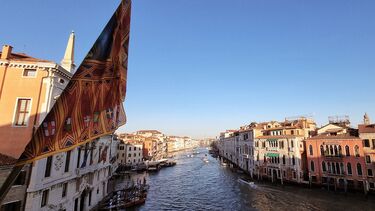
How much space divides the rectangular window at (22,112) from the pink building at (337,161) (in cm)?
3674

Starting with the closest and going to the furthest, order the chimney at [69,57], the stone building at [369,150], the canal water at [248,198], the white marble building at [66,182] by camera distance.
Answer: the white marble building at [66,182], the chimney at [69,57], the canal water at [248,198], the stone building at [369,150]

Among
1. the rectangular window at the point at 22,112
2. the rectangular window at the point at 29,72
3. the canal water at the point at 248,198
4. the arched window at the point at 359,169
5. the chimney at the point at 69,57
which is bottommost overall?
the canal water at the point at 248,198

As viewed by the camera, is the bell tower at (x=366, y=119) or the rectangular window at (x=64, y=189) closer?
the rectangular window at (x=64, y=189)

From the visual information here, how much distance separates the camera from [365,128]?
31.2m

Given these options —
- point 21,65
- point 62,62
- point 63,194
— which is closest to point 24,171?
point 63,194

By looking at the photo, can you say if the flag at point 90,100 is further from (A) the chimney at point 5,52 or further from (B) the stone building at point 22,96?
(A) the chimney at point 5,52

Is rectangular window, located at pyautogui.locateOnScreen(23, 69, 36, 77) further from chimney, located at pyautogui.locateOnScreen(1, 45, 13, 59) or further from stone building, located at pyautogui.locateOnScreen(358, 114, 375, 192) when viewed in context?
stone building, located at pyautogui.locateOnScreen(358, 114, 375, 192)

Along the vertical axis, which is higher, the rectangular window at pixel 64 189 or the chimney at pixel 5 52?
the chimney at pixel 5 52

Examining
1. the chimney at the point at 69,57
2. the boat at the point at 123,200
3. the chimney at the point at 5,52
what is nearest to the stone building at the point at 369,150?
the boat at the point at 123,200

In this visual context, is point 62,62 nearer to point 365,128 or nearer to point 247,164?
point 365,128

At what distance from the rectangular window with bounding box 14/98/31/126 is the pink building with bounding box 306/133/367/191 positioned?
1447 inches

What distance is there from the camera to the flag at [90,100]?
2.80m

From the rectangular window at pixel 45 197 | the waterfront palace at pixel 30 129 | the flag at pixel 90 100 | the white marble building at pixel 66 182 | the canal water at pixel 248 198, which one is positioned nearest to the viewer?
the flag at pixel 90 100

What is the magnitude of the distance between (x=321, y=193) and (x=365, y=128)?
1082cm
